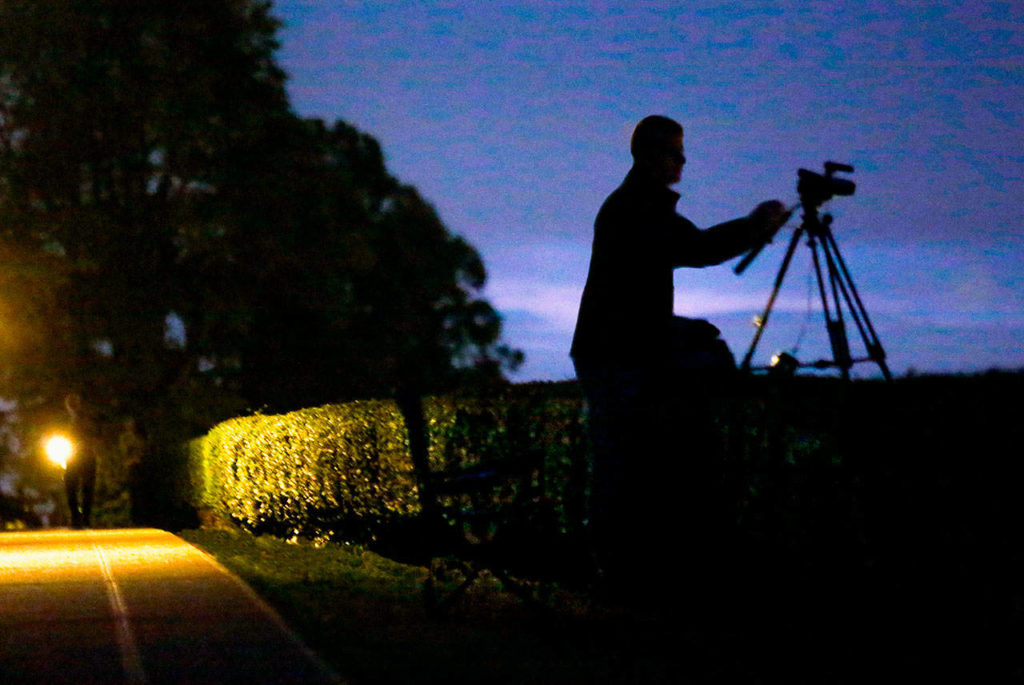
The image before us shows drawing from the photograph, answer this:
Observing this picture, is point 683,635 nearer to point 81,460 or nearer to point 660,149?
point 660,149

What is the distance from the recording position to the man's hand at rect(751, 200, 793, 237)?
4957 mm

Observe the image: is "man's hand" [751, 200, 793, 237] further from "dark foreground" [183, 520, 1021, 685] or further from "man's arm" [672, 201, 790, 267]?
"dark foreground" [183, 520, 1021, 685]

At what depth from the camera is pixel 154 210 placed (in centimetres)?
2525

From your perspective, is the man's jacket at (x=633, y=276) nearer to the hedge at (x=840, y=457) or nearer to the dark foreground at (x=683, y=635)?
the hedge at (x=840, y=457)

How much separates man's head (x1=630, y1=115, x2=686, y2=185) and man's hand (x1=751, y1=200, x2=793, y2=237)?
0.90m

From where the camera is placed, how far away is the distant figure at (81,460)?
2438cm

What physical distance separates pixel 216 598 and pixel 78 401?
747 inches

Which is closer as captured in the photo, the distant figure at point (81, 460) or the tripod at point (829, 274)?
the tripod at point (829, 274)

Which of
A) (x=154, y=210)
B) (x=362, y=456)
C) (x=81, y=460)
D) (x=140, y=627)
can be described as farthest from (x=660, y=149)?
(x=81, y=460)

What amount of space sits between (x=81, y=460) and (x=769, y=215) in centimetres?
2266

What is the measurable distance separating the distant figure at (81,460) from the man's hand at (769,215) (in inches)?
861

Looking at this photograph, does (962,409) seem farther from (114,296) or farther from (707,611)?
(114,296)

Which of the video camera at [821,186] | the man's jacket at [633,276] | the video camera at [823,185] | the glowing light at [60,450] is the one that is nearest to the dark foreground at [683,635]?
the man's jacket at [633,276]

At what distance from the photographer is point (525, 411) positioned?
24.4 feet
